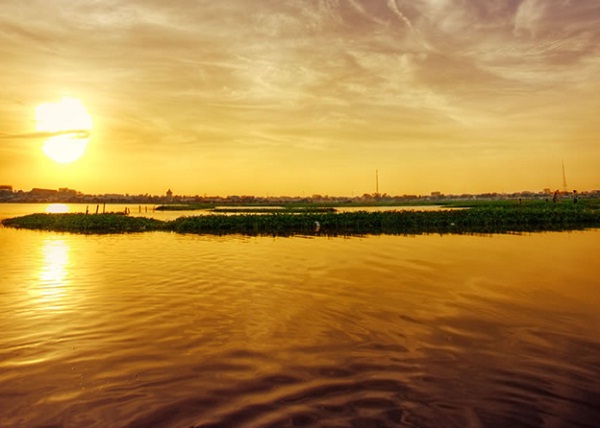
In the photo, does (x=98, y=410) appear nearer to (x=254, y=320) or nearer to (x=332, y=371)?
(x=332, y=371)

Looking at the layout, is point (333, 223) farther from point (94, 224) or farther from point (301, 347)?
point (301, 347)

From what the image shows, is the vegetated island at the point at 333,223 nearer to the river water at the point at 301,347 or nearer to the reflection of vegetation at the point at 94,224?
the reflection of vegetation at the point at 94,224

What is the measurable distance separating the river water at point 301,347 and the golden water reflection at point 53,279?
5.2 inches

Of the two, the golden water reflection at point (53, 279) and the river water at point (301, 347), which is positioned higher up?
the golden water reflection at point (53, 279)

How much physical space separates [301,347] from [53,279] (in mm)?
12435

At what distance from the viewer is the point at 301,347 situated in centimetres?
845

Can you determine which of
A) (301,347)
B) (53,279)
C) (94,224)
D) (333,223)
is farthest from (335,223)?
(301,347)

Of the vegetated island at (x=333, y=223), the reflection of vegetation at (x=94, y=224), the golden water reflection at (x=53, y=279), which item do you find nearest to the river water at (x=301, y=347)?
the golden water reflection at (x=53, y=279)

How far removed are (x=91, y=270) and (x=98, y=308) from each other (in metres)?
7.61

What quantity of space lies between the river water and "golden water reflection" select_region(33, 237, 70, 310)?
5.2 inches

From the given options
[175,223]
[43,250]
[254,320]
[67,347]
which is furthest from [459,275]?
[175,223]


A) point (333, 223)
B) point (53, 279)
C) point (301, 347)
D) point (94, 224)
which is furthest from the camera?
point (94, 224)

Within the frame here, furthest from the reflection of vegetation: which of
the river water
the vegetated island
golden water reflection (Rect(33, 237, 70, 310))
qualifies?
the river water

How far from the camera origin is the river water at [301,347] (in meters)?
5.82
